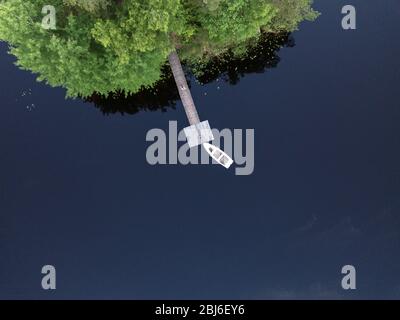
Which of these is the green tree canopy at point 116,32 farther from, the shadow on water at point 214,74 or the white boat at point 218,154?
the white boat at point 218,154

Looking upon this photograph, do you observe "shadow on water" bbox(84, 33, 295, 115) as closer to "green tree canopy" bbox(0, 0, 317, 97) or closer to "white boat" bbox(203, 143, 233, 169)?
"green tree canopy" bbox(0, 0, 317, 97)

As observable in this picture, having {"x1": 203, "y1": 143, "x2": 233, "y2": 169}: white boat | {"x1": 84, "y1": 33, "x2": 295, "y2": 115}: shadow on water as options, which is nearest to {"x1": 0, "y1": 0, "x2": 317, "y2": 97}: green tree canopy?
{"x1": 84, "y1": 33, "x2": 295, "y2": 115}: shadow on water

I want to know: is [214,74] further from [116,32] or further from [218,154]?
[116,32]

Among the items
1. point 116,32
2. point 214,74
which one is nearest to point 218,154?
point 214,74

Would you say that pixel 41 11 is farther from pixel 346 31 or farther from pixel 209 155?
pixel 346 31

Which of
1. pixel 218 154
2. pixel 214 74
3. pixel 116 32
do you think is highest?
pixel 214 74

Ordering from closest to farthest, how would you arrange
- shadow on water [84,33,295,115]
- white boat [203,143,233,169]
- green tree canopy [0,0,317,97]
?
green tree canopy [0,0,317,97], white boat [203,143,233,169], shadow on water [84,33,295,115]
